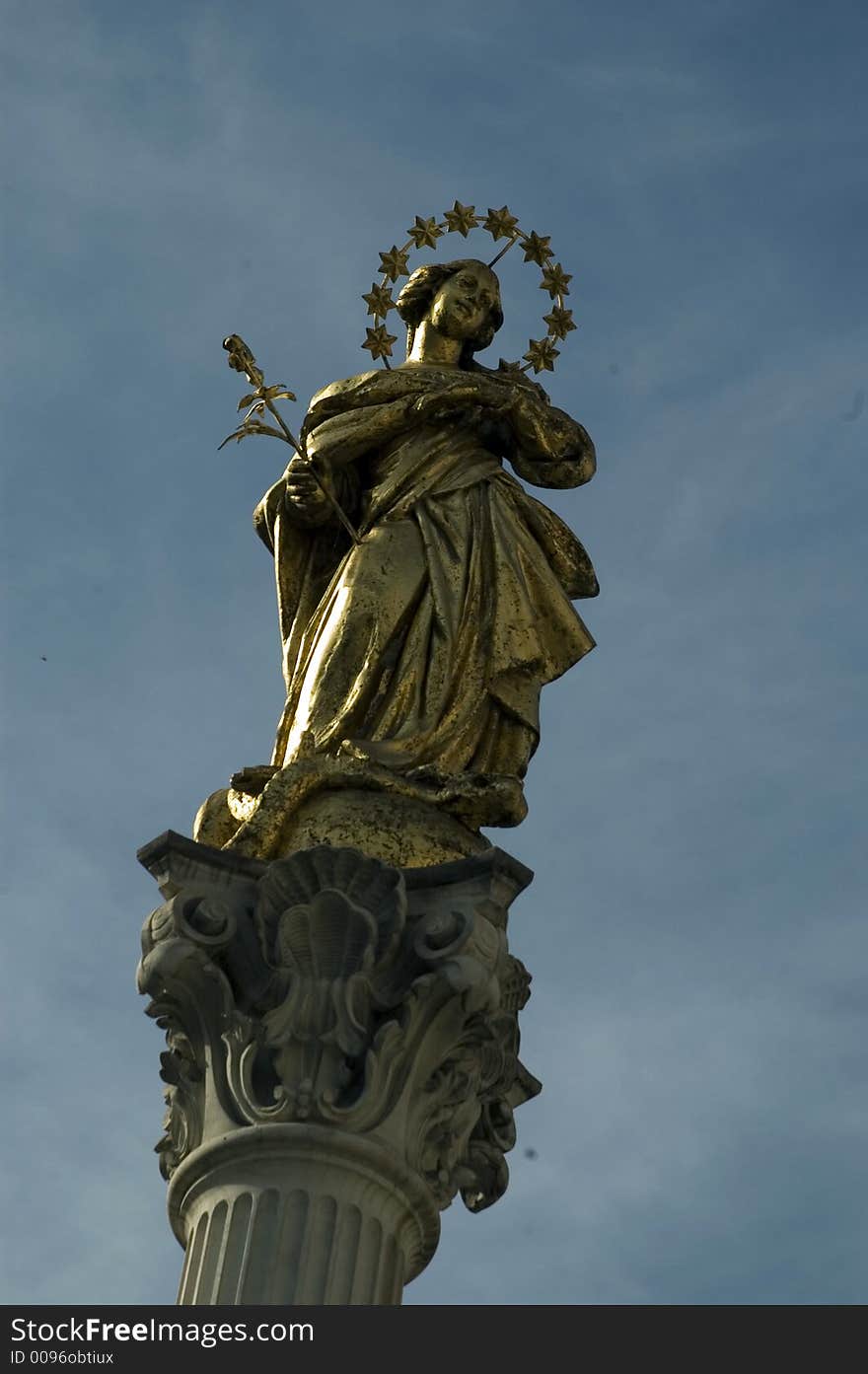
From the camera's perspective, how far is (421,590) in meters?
15.8

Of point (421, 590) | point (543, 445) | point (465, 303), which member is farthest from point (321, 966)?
point (465, 303)

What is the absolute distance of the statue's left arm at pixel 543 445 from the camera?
54.6 feet

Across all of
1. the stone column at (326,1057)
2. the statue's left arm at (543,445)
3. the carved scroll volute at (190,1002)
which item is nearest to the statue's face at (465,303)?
the statue's left arm at (543,445)

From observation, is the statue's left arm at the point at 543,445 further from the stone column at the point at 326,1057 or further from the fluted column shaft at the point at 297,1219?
the fluted column shaft at the point at 297,1219

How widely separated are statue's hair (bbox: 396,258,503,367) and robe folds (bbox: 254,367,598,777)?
0.54 m

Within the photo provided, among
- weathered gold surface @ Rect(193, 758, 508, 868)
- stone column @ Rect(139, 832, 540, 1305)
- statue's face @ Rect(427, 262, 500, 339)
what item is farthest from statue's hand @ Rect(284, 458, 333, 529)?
stone column @ Rect(139, 832, 540, 1305)

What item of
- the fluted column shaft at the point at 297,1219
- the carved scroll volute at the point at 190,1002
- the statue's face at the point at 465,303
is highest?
the statue's face at the point at 465,303

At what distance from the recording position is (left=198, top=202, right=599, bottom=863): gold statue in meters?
14.7

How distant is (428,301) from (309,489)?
1865mm

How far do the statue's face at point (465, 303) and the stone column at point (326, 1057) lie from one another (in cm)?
465

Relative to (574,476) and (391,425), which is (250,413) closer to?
(391,425)

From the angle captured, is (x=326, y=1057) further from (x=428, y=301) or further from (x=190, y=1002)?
(x=428, y=301)

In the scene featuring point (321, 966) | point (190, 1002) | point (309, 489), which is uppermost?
point (309, 489)
